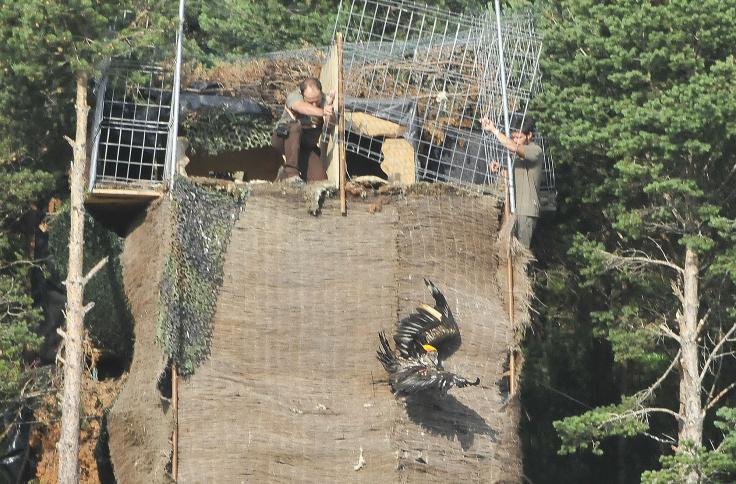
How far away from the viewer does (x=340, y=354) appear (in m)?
16.0

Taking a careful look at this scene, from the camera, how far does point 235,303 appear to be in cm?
1596

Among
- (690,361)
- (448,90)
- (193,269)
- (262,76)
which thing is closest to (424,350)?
(193,269)

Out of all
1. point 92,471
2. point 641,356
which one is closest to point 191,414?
point 92,471

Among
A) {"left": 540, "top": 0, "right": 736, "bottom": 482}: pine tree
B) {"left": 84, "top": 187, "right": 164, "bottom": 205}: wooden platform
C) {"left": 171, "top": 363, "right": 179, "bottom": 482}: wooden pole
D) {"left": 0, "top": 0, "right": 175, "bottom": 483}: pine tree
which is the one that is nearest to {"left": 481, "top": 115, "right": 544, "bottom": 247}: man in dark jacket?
{"left": 540, "top": 0, "right": 736, "bottom": 482}: pine tree

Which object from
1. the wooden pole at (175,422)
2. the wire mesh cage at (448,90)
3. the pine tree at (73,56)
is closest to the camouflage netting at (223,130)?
the wire mesh cage at (448,90)

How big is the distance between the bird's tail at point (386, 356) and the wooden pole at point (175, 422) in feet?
5.36

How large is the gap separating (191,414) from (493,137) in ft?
13.1

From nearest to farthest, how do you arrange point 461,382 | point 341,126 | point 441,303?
1. point 461,382
2. point 441,303
3. point 341,126

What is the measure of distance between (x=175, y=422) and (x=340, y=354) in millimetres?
1475

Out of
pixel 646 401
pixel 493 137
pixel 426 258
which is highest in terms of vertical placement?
pixel 493 137

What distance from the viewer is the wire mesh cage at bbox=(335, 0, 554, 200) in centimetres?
1773

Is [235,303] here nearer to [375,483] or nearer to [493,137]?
[375,483]

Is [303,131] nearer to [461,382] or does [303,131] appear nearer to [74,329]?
[74,329]

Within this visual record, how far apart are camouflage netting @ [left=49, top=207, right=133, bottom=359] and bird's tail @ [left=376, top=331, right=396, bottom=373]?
2.76 m
